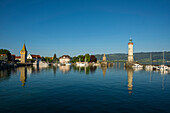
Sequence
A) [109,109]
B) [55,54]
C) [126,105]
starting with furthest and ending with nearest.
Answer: [55,54], [126,105], [109,109]

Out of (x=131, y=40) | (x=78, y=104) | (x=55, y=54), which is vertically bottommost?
(x=78, y=104)

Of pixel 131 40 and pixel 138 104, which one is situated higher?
pixel 131 40

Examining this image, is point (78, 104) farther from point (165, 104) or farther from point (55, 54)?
point (55, 54)

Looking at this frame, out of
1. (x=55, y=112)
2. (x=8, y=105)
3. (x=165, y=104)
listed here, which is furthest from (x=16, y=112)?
(x=165, y=104)

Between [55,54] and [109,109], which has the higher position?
[55,54]

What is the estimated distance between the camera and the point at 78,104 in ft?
54.9

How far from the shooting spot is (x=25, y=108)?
49.1ft

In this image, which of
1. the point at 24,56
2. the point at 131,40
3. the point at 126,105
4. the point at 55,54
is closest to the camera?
the point at 126,105

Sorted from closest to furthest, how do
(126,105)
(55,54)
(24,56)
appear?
(126,105) < (24,56) < (55,54)

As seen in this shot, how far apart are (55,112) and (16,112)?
419cm

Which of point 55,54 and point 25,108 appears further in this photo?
point 55,54

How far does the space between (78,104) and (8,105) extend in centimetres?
872

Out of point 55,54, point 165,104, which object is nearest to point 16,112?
point 165,104

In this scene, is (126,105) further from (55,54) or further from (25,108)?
(55,54)
